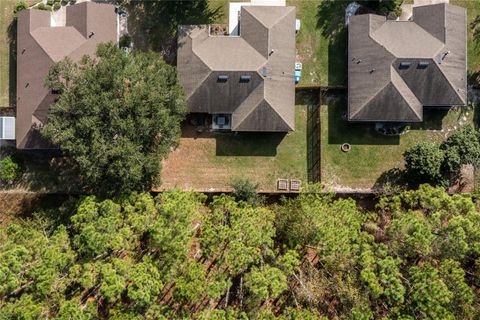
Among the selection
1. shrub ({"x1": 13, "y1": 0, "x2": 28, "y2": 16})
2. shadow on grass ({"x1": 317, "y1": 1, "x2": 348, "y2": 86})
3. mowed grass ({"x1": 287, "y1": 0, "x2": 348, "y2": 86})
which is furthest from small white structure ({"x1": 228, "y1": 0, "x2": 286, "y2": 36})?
shrub ({"x1": 13, "y1": 0, "x2": 28, "y2": 16})

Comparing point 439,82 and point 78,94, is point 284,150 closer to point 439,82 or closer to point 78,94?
point 439,82

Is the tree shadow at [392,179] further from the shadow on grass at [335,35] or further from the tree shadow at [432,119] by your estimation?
the shadow on grass at [335,35]

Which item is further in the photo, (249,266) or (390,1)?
(390,1)

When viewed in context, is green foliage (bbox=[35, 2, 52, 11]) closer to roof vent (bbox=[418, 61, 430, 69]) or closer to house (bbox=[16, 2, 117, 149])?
house (bbox=[16, 2, 117, 149])

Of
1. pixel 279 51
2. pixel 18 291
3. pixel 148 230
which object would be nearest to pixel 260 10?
pixel 279 51

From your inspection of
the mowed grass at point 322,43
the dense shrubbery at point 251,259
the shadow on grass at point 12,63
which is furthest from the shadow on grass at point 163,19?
the dense shrubbery at point 251,259

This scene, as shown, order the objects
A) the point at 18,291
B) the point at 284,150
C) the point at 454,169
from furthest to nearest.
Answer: the point at 284,150 → the point at 454,169 → the point at 18,291

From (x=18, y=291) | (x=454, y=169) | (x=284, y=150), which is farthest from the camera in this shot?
(x=284, y=150)

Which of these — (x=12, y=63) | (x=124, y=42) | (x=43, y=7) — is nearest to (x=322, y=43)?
(x=124, y=42)
